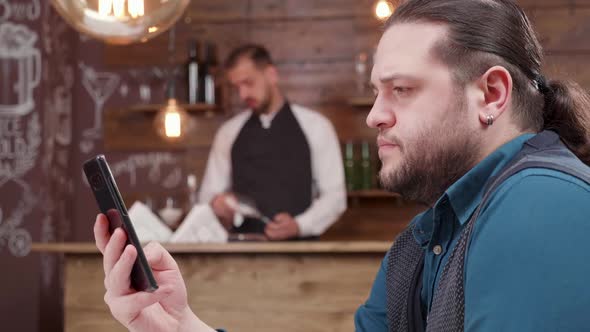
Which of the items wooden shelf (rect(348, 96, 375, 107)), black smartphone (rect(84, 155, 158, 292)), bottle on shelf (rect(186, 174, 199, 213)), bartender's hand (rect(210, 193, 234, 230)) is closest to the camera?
black smartphone (rect(84, 155, 158, 292))

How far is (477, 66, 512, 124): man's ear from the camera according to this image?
1226mm

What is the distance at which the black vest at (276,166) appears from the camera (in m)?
4.71

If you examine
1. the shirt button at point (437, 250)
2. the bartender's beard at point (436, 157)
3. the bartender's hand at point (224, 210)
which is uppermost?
the bartender's beard at point (436, 157)

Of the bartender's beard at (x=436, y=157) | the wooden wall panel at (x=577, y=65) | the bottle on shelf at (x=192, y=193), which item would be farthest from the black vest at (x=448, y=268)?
the wooden wall panel at (x=577, y=65)

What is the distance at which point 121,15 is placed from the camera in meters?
1.88

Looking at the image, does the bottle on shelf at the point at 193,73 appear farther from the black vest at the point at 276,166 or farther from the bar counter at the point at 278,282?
the bar counter at the point at 278,282

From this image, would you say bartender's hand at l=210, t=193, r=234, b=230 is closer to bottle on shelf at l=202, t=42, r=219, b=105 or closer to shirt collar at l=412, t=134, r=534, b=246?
bottle on shelf at l=202, t=42, r=219, b=105

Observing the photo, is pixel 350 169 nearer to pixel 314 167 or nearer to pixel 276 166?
pixel 314 167

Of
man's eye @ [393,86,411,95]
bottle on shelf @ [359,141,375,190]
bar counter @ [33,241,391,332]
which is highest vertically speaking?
man's eye @ [393,86,411,95]

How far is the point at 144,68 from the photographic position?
5.40 m

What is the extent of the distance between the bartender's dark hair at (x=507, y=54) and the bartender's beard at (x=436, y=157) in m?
0.07

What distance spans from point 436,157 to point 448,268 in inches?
9.2

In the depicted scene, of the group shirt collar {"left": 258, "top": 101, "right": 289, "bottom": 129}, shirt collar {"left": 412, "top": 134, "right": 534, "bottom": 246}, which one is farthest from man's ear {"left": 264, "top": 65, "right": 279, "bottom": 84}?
shirt collar {"left": 412, "top": 134, "right": 534, "bottom": 246}

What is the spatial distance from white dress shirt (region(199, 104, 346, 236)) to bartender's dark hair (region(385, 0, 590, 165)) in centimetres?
304
